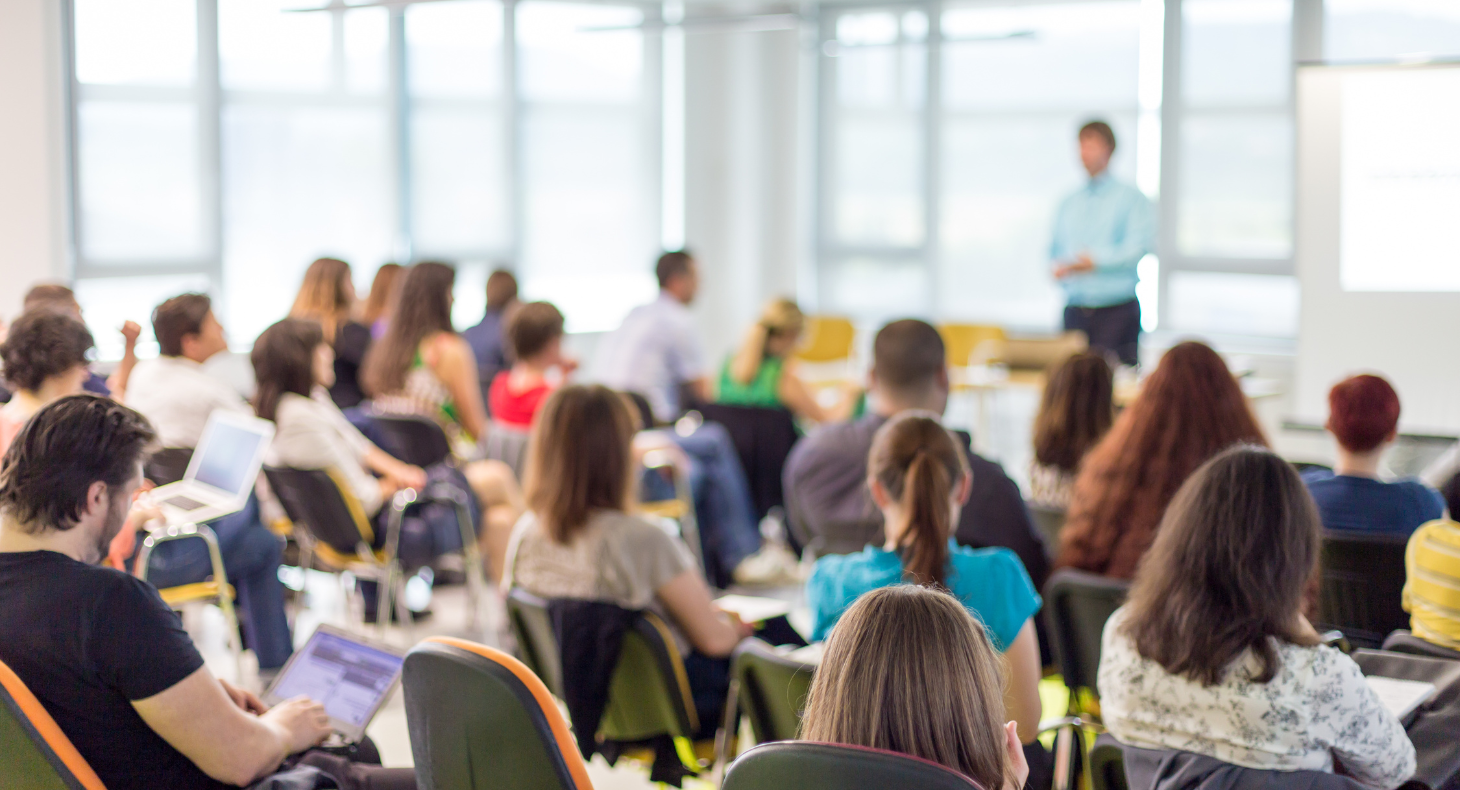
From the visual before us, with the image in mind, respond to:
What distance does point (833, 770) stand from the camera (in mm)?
1334

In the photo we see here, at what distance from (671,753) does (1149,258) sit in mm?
6233

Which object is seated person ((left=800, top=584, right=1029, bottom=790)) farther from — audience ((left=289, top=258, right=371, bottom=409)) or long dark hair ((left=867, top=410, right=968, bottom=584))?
audience ((left=289, top=258, right=371, bottom=409))

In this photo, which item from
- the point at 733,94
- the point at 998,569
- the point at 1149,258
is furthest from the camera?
the point at 733,94

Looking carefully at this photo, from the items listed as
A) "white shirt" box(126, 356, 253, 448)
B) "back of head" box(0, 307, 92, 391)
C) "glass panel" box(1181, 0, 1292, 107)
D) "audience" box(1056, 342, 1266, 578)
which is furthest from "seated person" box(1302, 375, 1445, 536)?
"glass panel" box(1181, 0, 1292, 107)

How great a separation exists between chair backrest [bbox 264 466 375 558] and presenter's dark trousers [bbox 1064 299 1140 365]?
404 centimetres

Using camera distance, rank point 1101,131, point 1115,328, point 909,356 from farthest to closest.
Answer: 1. point 1115,328
2. point 1101,131
3. point 909,356

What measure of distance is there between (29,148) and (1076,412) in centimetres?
540

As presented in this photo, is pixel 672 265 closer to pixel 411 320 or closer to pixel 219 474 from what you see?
pixel 411 320

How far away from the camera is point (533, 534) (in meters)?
3.08

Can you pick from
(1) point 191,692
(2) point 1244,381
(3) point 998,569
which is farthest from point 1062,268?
(1) point 191,692

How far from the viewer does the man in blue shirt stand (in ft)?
22.2

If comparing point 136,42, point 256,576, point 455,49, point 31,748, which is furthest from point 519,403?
point 455,49

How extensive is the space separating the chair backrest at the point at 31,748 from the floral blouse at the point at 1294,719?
1.64 meters

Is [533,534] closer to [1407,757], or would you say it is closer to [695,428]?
[1407,757]
